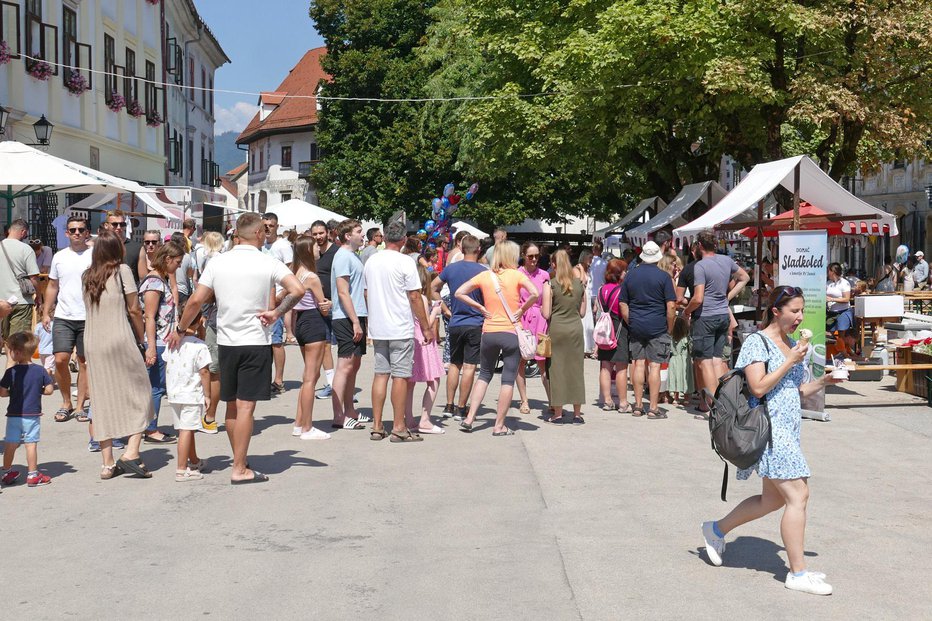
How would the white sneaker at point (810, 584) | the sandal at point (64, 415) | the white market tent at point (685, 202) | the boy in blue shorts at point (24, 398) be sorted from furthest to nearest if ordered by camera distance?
the white market tent at point (685, 202), the sandal at point (64, 415), the boy in blue shorts at point (24, 398), the white sneaker at point (810, 584)

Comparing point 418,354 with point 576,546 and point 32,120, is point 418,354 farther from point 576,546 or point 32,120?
point 32,120

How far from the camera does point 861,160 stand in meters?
24.4

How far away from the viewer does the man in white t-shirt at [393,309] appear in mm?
9297

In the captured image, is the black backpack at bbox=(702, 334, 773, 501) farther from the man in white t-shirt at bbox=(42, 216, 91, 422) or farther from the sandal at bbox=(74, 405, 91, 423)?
the sandal at bbox=(74, 405, 91, 423)

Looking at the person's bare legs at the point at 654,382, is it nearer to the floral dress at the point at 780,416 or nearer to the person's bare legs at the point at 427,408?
the person's bare legs at the point at 427,408

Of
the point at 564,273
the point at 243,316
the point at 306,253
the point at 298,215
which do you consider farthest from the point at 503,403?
the point at 298,215

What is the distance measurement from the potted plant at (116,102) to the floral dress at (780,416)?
26.8 metres

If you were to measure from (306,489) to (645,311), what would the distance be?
481 cm

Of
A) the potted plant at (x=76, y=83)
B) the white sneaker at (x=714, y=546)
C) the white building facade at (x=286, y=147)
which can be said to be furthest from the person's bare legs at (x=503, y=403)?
the white building facade at (x=286, y=147)

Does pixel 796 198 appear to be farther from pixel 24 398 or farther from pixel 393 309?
pixel 24 398

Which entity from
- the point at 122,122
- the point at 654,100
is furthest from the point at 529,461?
the point at 122,122

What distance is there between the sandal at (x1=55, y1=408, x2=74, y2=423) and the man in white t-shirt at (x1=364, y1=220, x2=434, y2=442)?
329 cm

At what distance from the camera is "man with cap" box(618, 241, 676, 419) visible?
1117 cm

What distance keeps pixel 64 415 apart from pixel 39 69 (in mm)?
14719
